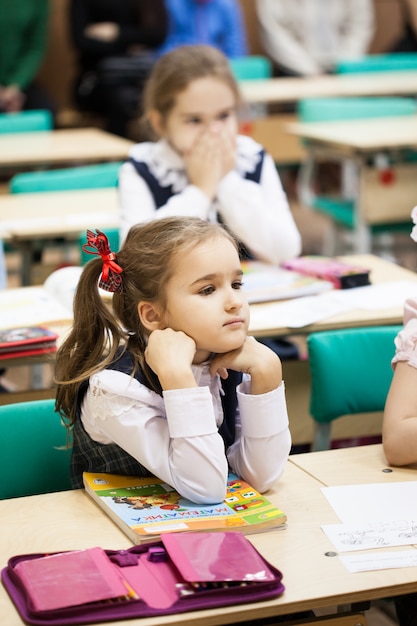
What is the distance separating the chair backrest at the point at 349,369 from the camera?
2.36 metres

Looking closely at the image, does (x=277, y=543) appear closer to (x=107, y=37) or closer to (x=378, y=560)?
(x=378, y=560)

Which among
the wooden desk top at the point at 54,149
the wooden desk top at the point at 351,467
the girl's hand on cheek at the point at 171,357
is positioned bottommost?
the wooden desk top at the point at 54,149

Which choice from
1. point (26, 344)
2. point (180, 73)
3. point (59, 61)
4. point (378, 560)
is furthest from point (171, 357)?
point (59, 61)

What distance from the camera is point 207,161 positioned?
10.4 ft

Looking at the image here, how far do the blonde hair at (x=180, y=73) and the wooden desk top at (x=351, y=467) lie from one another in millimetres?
1557

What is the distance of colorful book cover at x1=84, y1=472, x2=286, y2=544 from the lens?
159 cm

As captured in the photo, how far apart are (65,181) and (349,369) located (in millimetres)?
2098

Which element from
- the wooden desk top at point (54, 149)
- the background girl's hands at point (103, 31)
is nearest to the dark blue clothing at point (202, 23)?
the background girl's hands at point (103, 31)

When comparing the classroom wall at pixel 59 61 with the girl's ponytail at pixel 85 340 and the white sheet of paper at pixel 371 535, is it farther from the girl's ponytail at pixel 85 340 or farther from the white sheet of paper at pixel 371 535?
the white sheet of paper at pixel 371 535

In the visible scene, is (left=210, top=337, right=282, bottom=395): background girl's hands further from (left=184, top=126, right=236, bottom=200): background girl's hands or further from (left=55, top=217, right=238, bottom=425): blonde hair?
(left=184, top=126, right=236, bottom=200): background girl's hands

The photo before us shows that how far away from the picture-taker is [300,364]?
279cm

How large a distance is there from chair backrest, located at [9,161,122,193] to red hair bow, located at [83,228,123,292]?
228cm

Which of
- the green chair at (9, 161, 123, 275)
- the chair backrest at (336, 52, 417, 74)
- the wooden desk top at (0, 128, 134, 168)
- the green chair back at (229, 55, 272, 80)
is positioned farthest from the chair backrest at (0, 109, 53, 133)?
the chair backrest at (336, 52, 417, 74)

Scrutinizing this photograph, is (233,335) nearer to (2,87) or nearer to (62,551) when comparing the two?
(62,551)
